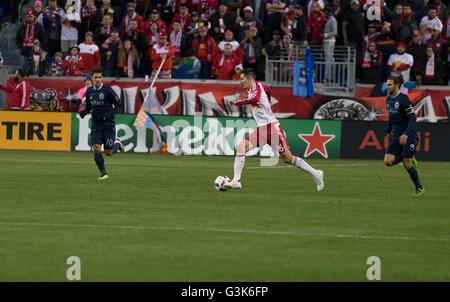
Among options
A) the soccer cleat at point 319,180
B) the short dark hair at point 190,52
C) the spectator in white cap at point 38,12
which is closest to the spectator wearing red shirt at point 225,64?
the short dark hair at point 190,52

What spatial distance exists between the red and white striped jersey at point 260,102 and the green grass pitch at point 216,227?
138 centimetres

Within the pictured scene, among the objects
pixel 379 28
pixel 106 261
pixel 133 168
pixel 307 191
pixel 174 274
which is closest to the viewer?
pixel 174 274


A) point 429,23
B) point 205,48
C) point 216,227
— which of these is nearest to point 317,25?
point 429,23

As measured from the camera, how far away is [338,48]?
31.2 m

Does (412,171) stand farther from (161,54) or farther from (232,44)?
(161,54)

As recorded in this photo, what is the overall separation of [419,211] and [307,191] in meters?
3.49

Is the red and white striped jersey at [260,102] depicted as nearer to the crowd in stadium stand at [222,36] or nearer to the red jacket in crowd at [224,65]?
the crowd in stadium stand at [222,36]

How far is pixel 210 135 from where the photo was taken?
28.9 meters

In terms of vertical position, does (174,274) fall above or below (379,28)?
below

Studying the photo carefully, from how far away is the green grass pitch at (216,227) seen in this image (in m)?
9.16

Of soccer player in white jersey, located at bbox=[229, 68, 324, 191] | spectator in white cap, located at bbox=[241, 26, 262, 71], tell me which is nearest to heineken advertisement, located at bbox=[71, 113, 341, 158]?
spectator in white cap, located at bbox=[241, 26, 262, 71]
